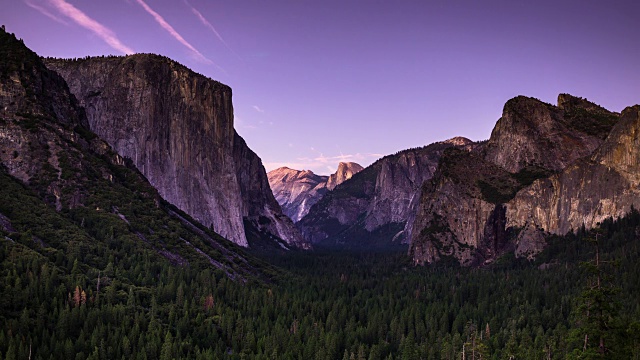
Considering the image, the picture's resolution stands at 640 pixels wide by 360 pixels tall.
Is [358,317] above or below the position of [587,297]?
below

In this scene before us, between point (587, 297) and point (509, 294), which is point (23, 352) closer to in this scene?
point (587, 297)

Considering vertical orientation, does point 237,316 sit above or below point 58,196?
below

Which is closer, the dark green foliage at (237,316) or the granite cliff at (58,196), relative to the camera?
the dark green foliage at (237,316)

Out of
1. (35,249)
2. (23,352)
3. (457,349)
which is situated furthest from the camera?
(35,249)

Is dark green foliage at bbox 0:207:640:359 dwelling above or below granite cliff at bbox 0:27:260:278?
below

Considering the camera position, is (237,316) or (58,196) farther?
(58,196)

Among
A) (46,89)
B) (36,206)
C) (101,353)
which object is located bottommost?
(101,353)

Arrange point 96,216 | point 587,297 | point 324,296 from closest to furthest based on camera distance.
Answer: point 587,297 → point 96,216 → point 324,296

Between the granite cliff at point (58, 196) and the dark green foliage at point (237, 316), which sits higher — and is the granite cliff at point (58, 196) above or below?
above

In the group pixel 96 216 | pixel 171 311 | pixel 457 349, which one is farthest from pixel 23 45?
pixel 457 349

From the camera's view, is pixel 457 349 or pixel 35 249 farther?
pixel 35 249

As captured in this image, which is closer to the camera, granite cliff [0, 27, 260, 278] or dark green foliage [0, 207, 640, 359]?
dark green foliage [0, 207, 640, 359]
